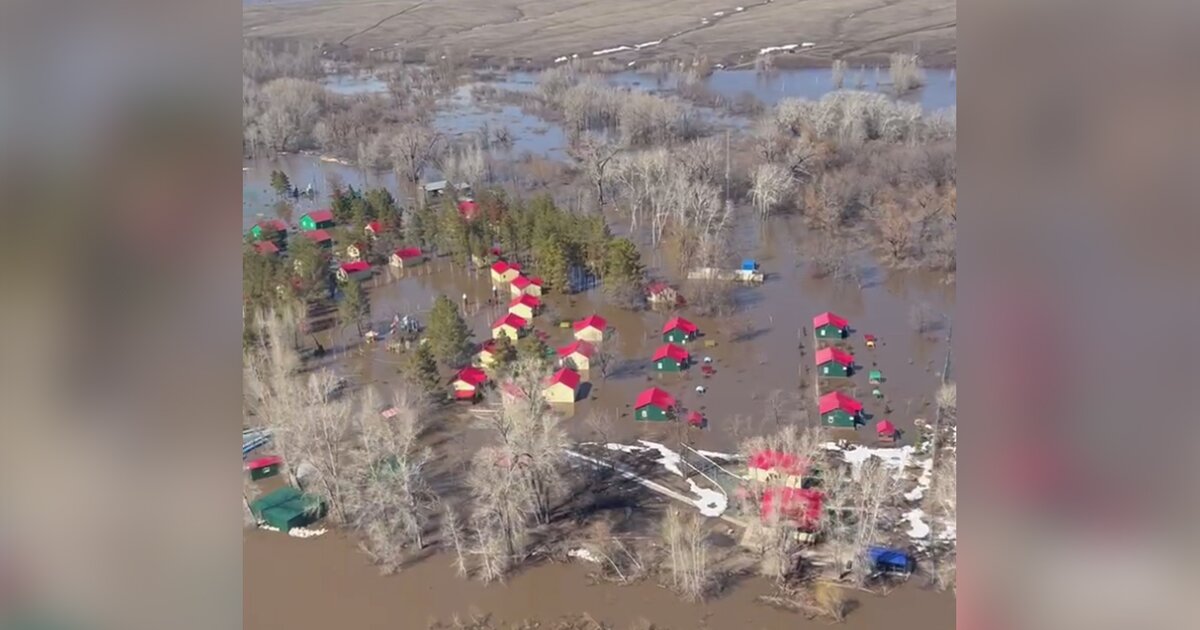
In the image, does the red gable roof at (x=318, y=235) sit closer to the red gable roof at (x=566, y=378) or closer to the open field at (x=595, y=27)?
the open field at (x=595, y=27)

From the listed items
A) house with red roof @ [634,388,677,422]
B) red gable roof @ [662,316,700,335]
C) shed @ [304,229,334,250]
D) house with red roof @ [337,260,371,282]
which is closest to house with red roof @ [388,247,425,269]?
house with red roof @ [337,260,371,282]

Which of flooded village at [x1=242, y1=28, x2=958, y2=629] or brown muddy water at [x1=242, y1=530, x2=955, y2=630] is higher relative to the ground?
flooded village at [x1=242, y1=28, x2=958, y2=629]

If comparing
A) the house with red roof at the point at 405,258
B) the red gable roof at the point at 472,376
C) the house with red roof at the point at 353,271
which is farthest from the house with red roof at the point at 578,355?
the house with red roof at the point at 353,271

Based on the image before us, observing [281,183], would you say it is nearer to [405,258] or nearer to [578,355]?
[405,258]

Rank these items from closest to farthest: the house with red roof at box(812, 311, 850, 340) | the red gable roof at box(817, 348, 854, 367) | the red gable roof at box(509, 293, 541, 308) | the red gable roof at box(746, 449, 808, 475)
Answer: the red gable roof at box(746, 449, 808, 475) < the red gable roof at box(817, 348, 854, 367) < the house with red roof at box(812, 311, 850, 340) < the red gable roof at box(509, 293, 541, 308)

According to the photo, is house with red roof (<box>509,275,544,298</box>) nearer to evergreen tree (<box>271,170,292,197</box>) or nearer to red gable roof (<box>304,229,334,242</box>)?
red gable roof (<box>304,229,334,242</box>)
